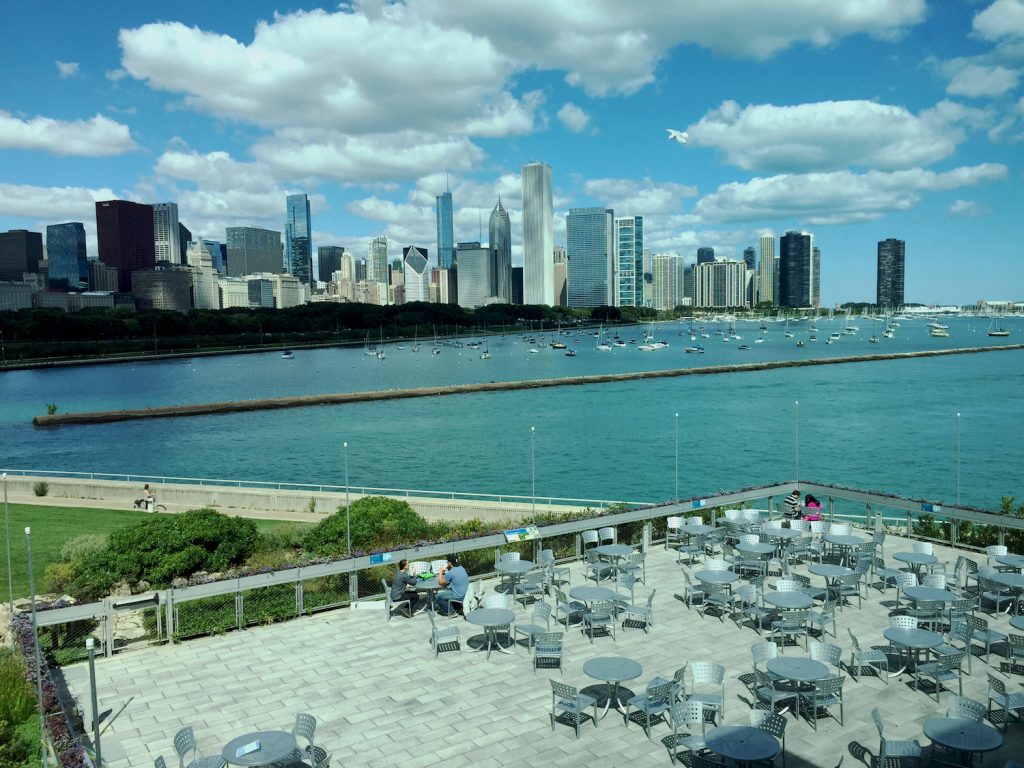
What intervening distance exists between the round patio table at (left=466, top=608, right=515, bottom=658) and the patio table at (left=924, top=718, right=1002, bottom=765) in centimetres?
583

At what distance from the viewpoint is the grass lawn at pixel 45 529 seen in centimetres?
1827

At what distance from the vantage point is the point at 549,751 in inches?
350

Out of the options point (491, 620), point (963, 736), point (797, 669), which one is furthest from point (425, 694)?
point (963, 736)

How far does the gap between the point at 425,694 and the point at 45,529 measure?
19626mm

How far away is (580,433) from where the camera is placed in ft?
199

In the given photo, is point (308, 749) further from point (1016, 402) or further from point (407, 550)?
point (1016, 402)

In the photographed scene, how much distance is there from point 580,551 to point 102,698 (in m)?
9.63

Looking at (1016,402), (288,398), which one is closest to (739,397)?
(1016,402)

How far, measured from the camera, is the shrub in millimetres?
17922

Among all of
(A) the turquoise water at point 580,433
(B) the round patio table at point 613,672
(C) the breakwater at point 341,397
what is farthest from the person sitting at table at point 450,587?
(C) the breakwater at point 341,397

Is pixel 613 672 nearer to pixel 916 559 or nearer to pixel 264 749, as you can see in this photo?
pixel 264 749

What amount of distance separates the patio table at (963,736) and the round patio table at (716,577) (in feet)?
16.1

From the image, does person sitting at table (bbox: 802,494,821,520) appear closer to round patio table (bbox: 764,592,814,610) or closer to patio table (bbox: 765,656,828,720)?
round patio table (bbox: 764,592,814,610)

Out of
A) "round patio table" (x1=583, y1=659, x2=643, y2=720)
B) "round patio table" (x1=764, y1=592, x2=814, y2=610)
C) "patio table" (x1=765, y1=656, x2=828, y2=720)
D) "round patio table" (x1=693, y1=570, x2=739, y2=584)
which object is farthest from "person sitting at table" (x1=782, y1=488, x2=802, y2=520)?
"round patio table" (x1=583, y1=659, x2=643, y2=720)
